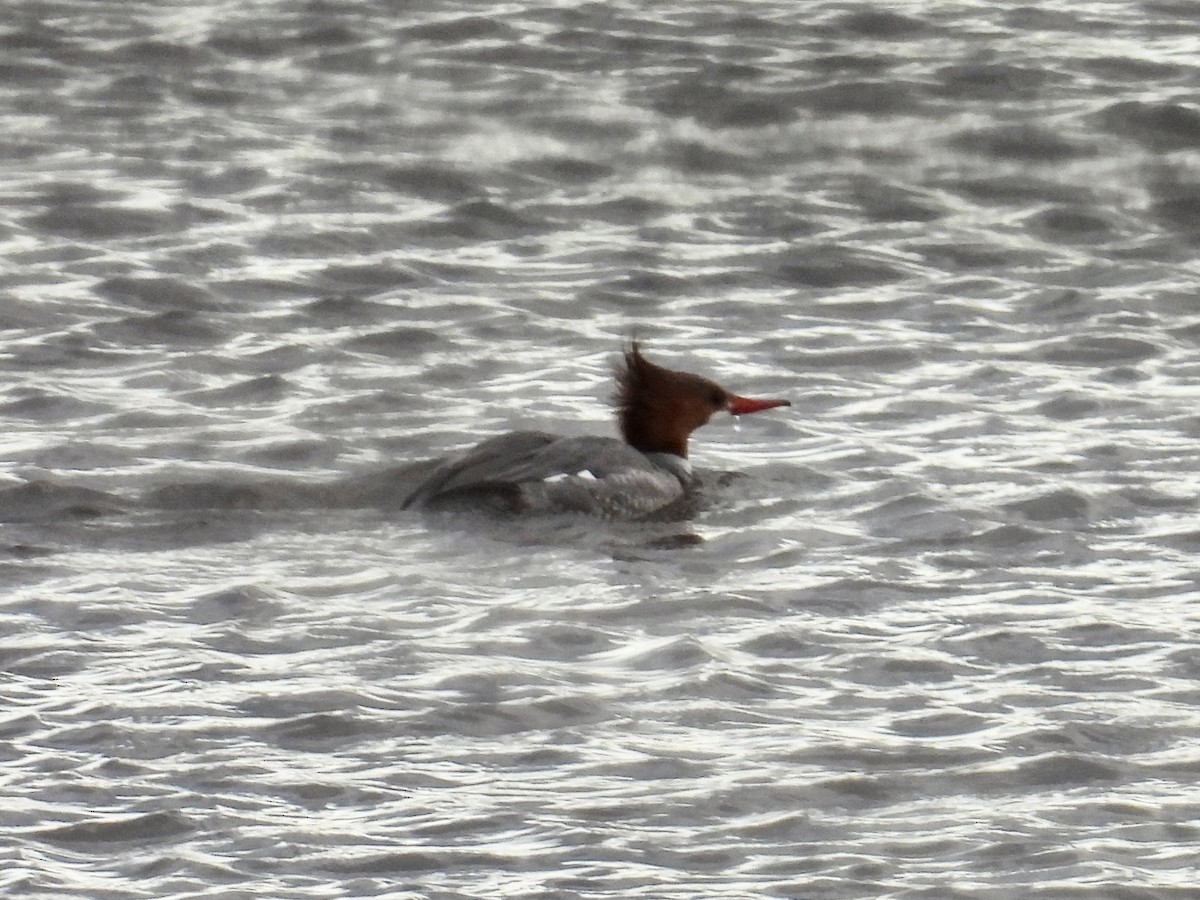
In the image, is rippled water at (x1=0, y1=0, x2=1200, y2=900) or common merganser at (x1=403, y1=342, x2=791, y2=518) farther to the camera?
common merganser at (x1=403, y1=342, x2=791, y2=518)

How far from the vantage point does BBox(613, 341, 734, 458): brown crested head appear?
10469 mm

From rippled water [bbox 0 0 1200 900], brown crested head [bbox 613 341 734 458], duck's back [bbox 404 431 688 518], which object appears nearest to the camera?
rippled water [bbox 0 0 1200 900]

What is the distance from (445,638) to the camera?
7.66 metres

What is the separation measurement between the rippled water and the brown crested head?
0.20m

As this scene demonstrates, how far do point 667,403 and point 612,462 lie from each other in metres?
0.60

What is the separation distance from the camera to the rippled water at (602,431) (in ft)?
20.5

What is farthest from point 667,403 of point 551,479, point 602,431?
point 551,479

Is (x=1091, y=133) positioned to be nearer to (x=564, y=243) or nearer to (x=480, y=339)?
(x=564, y=243)

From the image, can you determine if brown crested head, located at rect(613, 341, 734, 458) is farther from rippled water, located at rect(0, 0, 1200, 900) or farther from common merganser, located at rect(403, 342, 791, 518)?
rippled water, located at rect(0, 0, 1200, 900)

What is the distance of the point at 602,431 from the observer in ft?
36.2

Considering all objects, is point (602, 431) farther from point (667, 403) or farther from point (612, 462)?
point (612, 462)

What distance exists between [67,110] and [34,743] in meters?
9.66

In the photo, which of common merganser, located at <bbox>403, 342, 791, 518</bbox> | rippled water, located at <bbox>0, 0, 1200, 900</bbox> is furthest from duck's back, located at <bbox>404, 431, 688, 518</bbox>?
rippled water, located at <bbox>0, 0, 1200, 900</bbox>

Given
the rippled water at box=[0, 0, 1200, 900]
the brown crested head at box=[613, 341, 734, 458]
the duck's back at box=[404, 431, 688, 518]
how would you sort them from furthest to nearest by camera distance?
the brown crested head at box=[613, 341, 734, 458]
the duck's back at box=[404, 431, 688, 518]
the rippled water at box=[0, 0, 1200, 900]
